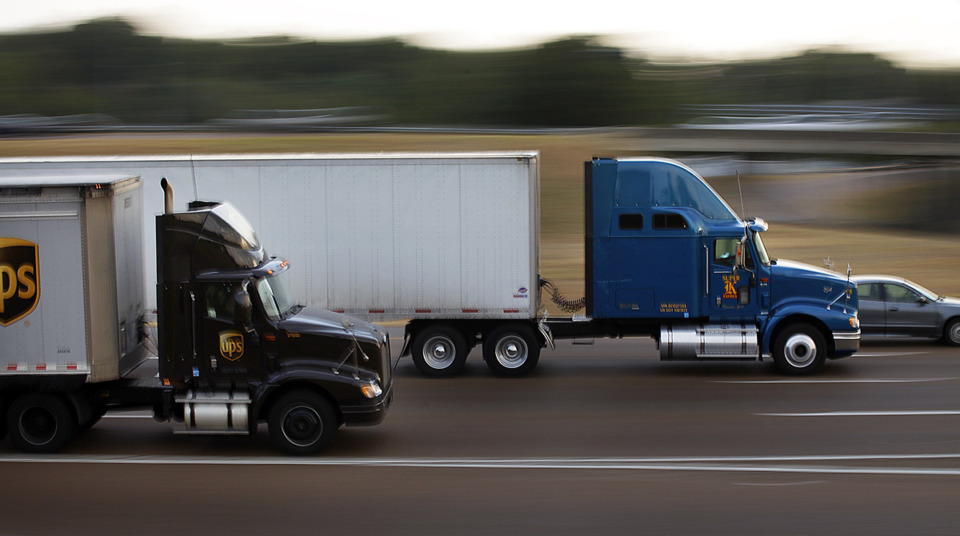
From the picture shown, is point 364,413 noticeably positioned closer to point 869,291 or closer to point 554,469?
point 554,469

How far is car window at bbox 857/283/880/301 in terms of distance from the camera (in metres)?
17.6

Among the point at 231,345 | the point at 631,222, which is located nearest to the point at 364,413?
the point at 231,345

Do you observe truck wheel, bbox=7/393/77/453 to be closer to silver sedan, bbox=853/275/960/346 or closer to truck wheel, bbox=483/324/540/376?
truck wheel, bbox=483/324/540/376

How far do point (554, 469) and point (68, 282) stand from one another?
220 inches

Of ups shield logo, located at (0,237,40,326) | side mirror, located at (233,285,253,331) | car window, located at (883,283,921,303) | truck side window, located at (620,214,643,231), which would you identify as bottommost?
car window, located at (883,283,921,303)

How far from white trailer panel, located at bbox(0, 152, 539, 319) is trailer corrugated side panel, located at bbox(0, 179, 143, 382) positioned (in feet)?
15.1

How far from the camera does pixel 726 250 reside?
15094 millimetres

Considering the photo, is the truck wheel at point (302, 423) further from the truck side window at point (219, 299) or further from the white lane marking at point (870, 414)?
the white lane marking at point (870, 414)

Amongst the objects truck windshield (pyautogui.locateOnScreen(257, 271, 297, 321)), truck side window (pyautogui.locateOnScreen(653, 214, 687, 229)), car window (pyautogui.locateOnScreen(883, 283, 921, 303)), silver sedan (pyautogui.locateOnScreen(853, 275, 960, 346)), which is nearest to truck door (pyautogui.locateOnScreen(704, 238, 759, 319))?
truck side window (pyautogui.locateOnScreen(653, 214, 687, 229))

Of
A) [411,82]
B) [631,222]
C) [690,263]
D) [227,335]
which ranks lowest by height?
[227,335]

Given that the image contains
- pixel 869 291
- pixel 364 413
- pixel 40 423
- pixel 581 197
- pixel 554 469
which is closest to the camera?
pixel 554 469

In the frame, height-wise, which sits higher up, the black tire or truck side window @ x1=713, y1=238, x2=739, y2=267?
truck side window @ x1=713, y1=238, x2=739, y2=267

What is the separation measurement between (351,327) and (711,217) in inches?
272

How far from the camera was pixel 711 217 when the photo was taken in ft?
49.7
